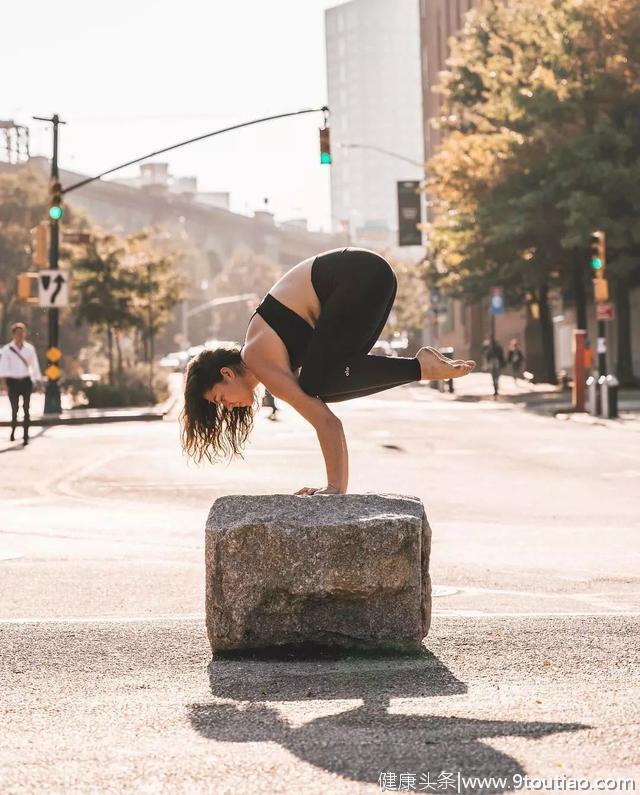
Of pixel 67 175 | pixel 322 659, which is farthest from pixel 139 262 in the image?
pixel 67 175

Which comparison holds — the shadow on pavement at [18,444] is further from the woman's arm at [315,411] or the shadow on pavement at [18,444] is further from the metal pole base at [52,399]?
the woman's arm at [315,411]

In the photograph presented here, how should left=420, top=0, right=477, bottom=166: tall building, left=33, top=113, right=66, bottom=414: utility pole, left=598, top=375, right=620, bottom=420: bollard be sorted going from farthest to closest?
left=420, top=0, right=477, bottom=166: tall building → left=33, top=113, right=66, bottom=414: utility pole → left=598, top=375, right=620, bottom=420: bollard

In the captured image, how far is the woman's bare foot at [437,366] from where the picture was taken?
562cm

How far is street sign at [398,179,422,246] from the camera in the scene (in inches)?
2370

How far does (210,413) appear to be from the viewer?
5.71 metres

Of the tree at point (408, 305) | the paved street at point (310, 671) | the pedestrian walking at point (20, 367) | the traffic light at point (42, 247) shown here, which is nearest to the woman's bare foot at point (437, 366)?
the paved street at point (310, 671)

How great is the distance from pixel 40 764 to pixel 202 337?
149m

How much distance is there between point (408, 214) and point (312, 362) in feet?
182

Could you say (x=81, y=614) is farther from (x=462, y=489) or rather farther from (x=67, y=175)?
(x=67, y=175)

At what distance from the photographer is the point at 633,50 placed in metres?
39.4

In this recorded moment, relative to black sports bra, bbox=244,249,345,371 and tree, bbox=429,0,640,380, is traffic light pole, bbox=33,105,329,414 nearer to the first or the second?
tree, bbox=429,0,640,380

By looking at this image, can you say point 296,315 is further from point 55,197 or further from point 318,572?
point 55,197

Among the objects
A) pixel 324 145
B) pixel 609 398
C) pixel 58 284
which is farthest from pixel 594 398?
pixel 58 284

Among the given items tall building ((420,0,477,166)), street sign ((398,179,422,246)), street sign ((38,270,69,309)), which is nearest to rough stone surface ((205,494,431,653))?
street sign ((38,270,69,309))
